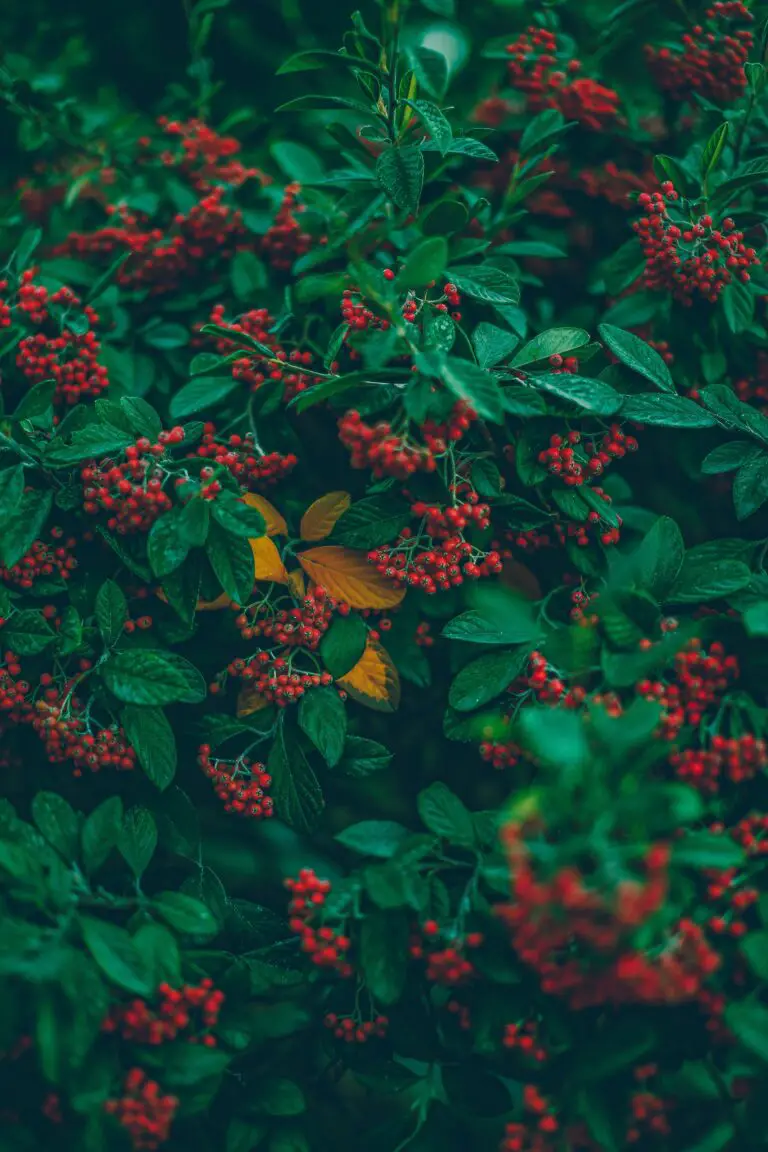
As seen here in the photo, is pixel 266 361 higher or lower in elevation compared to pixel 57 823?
higher

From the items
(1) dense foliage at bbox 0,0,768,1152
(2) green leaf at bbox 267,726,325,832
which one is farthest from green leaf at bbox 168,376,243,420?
(2) green leaf at bbox 267,726,325,832

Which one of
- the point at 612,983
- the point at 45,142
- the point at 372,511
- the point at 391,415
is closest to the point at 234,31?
the point at 45,142

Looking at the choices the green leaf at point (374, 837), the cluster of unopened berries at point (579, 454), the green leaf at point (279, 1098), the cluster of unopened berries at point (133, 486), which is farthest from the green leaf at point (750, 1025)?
the cluster of unopened berries at point (133, 486)

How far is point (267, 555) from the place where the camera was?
4.15 feet

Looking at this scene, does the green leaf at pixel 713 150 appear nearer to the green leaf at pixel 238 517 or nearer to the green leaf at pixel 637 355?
the green leaf at pixel 637 355

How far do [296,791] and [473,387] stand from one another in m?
0.56

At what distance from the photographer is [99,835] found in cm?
113

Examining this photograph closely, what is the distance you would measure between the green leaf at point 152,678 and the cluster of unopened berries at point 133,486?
0.53 ft

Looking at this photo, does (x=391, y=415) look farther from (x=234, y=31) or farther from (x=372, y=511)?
(x=234, y=31)

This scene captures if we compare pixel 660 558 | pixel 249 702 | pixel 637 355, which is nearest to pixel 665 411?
pixel 637 355

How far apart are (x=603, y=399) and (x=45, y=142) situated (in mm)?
1201

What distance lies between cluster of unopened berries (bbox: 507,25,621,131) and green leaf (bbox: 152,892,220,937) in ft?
4.28

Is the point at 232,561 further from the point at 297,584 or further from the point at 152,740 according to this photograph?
the point at 152,740

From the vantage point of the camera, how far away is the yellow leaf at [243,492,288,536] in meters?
1.29
